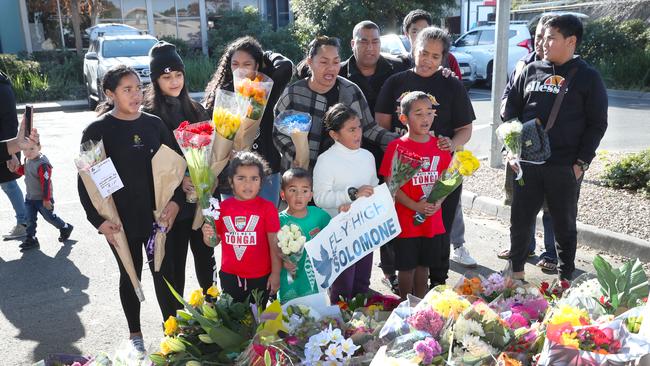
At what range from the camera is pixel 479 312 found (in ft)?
8.67

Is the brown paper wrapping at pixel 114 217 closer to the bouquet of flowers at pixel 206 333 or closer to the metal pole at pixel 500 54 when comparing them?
the bouquet of flowers at pixel 206 333

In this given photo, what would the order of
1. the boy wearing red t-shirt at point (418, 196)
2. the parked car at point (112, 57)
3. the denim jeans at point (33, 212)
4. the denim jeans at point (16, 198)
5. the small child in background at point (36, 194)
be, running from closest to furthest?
the boy wearing red t-shirt at point (418, 196)
the small child in background at point (36, 194)
the denim jeans at point (33, 212)
the denim jeans at point (16, 198)
the parked car at point (112, 57)

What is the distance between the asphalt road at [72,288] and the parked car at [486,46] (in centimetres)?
1271

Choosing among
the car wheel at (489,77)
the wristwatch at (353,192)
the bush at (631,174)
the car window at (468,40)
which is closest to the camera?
the wristwatch at (353,192)

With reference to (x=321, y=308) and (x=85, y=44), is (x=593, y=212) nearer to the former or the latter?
(x=321, y=308)

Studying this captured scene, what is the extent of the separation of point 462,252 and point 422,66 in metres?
1.96

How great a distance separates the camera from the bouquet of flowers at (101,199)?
346cm

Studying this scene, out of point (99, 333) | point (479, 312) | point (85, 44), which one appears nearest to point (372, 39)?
point (479, 312)

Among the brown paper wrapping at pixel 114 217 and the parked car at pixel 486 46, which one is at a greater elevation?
the parked car at pixel 486 46

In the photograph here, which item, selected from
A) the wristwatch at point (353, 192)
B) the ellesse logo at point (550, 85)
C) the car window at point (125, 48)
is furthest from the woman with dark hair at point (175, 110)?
the car window at point (125, 48)

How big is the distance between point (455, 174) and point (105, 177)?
2.17 metres

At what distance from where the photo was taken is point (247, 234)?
3686 millimetres

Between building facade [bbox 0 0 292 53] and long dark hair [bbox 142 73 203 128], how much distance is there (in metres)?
22.8

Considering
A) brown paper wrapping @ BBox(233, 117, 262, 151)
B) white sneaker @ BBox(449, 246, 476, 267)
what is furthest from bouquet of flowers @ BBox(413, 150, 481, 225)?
white sneaker @ BBox(449, 246, 476, 267)
